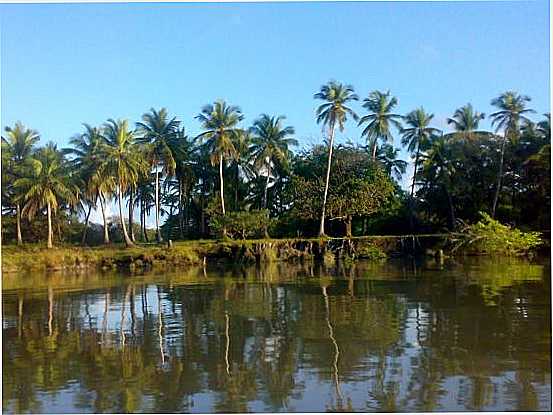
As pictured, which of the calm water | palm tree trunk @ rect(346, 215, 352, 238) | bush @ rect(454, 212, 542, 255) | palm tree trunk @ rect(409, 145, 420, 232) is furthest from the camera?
palm tree trunk @ rect(409, 145, 420, 232)

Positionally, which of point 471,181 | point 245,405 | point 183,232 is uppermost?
point 471,181

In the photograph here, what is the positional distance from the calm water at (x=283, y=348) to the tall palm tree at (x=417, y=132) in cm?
2008

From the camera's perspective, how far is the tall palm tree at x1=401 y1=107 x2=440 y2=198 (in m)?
37.8

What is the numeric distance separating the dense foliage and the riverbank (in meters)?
2.45

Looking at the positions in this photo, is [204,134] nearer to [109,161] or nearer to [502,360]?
[109,161]

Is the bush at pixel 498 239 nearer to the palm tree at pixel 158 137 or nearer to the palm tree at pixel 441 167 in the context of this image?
the palm tree at pixel 441 167

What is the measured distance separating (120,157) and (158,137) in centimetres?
376

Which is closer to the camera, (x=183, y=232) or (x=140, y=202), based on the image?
(x=183, y=232)

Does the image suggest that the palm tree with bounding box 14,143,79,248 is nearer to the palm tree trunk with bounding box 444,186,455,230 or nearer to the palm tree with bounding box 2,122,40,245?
the palm tree with bounding box 2,122,40,245

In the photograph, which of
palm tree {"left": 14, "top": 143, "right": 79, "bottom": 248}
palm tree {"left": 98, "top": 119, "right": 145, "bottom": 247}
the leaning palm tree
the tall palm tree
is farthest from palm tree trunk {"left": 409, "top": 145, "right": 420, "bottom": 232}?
palm tree {"left": 14, "top": 143, "right": 79, "bottom": 248}

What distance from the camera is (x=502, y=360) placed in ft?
27.9

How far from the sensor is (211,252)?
3111cm

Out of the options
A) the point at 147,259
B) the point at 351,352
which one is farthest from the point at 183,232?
the point at 351,352

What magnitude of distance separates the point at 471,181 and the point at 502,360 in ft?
93.2
